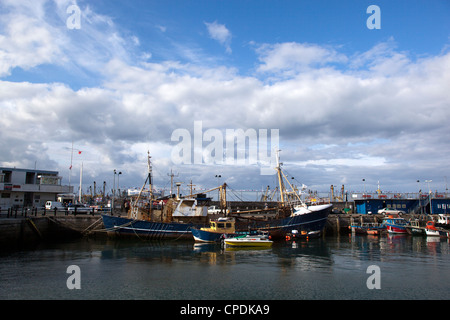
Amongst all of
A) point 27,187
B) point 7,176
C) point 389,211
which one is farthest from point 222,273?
point 389,211

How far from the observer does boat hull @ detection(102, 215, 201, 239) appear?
42031 millimetres

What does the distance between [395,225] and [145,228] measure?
4326 centimetres

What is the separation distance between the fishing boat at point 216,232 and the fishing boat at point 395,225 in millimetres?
31634

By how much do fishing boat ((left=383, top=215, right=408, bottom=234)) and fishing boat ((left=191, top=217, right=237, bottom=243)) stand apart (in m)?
31.6

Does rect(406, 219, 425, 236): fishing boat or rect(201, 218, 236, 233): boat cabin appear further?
rect(406, 219, 425, 236): fishing boat

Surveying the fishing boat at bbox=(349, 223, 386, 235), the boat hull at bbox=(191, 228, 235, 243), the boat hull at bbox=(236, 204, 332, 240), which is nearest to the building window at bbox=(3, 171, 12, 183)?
the boat hull at bbox=(191, 228, 235, 243)

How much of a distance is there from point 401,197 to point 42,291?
75588mm

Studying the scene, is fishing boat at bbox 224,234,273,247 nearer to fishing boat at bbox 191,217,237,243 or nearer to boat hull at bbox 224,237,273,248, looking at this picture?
boat hull at bbox 224,237,273,248

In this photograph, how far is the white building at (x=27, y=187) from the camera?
46344 millimetres

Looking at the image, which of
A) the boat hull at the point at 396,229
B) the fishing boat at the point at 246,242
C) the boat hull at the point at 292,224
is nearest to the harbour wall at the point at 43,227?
the fishing boat at the point at 246,242
